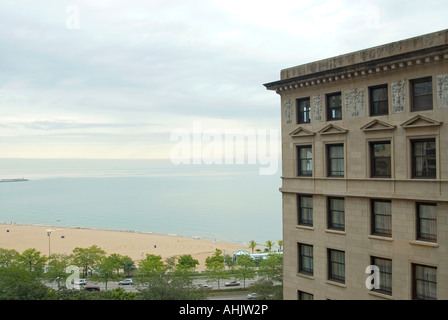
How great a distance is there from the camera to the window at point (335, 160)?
22811 millimetres

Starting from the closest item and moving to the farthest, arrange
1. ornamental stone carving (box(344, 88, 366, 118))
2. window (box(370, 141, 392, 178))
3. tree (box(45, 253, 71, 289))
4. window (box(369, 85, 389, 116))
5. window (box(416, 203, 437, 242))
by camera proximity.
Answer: window (box(416, 203, 437, 242)), window (box(370, 141, 392, 178)), window (box(369, 85, 389, 116)), ornamental stone carving (box(344, 88, 366, 118)), tree (box(45, 253, 71, 289))

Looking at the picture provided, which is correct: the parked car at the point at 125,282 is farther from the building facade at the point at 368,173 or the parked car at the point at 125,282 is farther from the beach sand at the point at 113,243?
the building facade at the point at 368,173

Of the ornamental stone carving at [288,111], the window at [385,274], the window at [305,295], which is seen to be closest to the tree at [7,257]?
the window at [305,295]

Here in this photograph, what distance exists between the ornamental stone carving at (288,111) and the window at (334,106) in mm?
2522

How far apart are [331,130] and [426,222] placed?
21.8ft

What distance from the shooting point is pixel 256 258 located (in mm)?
69062

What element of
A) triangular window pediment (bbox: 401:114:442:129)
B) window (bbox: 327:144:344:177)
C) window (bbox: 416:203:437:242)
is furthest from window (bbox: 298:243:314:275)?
triangular window pediment (bbox: 401:114:442:129)

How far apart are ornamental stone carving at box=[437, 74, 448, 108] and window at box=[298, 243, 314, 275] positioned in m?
10.5

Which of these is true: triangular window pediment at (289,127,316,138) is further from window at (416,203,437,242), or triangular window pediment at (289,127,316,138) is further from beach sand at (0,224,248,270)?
beach sand at (0,224,248,270)

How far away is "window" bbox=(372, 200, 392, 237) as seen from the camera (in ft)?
68.0

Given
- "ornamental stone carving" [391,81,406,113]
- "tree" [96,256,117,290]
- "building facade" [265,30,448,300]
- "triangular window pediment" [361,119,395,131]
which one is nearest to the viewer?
"building facade" [265,30,448,300]
